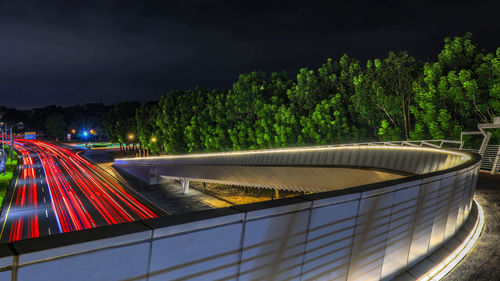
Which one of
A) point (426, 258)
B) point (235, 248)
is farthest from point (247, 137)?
point (235, 248)

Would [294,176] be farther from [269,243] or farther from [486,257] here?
[269,243]

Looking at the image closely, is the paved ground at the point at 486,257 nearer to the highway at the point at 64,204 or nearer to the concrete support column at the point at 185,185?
the highway at the point at 64,204

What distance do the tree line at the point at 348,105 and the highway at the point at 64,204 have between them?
44.0ft

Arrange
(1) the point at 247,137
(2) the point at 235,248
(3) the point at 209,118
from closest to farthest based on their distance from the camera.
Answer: (2) the point at 235,248
(1) the point at 247,137
(3) the point at 209,118

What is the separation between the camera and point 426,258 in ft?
20.0

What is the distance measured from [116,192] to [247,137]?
1591 centimetres

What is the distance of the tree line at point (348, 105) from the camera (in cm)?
2256

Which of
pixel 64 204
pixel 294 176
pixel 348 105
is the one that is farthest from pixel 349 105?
pixel 64 204

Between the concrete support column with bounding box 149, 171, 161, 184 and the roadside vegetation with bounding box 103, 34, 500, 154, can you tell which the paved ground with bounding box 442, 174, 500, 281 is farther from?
the concrete support column with bounding box 149, 171, 161, 184

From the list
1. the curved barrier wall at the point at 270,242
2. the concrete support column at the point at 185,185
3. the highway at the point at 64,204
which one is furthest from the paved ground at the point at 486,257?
the concrete support column at the point at 185,185

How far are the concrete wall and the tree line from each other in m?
19.6

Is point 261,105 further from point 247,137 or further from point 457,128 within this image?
point 457,128

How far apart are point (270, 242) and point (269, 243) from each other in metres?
0.02

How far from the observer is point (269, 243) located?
144 inches
